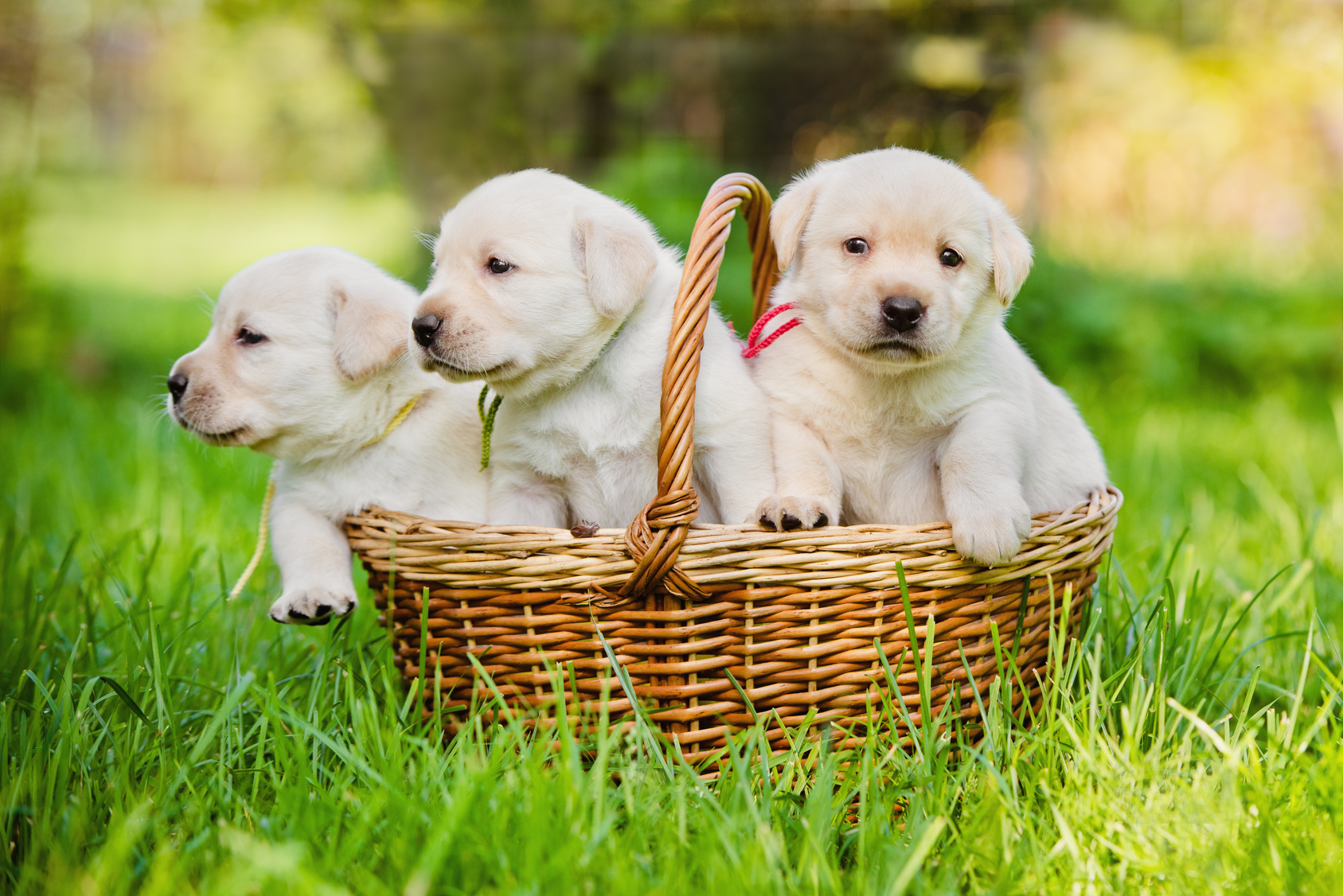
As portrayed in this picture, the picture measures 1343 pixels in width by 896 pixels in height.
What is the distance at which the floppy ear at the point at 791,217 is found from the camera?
258 centimetres

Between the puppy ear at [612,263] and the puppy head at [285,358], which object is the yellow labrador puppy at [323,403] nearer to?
the puppy head at [285,358]

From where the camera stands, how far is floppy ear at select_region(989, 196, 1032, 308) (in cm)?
248

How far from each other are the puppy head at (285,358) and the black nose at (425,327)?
259 millimetres

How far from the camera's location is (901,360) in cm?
242

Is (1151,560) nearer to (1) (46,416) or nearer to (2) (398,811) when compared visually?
(2) (398,811)

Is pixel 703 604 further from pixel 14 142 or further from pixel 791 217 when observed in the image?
pixel 14 142

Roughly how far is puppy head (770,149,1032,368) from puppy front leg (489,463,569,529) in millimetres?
789

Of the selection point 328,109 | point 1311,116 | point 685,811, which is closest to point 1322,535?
point 685,811

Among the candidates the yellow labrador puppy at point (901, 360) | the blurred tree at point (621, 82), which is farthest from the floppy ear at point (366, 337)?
the blurred tree at point (621, 82)

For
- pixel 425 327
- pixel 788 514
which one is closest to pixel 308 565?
pixel 425 327

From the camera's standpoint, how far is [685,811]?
77.4 inches

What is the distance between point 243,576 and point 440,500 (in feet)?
1.64

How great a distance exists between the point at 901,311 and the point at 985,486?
421 mm

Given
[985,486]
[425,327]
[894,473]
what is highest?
[425,327]
